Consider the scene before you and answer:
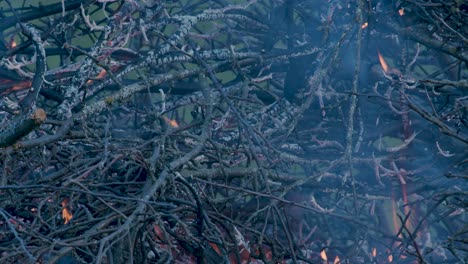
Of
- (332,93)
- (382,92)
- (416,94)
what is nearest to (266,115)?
(332,93)

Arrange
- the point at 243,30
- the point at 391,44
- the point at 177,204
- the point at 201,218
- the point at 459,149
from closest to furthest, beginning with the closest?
the point at 201,218, the point at 177,204, the point at 459,149, the point at 391,44, the point at 243,30

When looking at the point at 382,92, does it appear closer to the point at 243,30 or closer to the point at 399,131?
the point at 399,131

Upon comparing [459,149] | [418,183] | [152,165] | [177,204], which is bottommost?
[418,183]

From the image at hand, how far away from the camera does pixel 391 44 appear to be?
15.1ft

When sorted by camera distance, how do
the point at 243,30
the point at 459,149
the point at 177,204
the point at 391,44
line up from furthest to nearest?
the point at 243,30 < the point at 391,44 < the point at 459,149 < the point at 177,204

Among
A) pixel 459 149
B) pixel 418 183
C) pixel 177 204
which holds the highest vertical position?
pixel 177 204

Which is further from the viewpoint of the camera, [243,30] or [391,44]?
[243,30]

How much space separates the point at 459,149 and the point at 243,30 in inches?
80.5

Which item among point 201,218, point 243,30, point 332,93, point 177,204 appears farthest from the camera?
point 243,30

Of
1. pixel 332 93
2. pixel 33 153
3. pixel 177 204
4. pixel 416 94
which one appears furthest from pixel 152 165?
pixel 416 94

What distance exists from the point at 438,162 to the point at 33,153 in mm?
2630

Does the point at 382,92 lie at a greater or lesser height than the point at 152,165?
lesser

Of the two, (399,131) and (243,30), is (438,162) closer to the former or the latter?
(399,131)

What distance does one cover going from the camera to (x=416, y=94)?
434 centimetres
